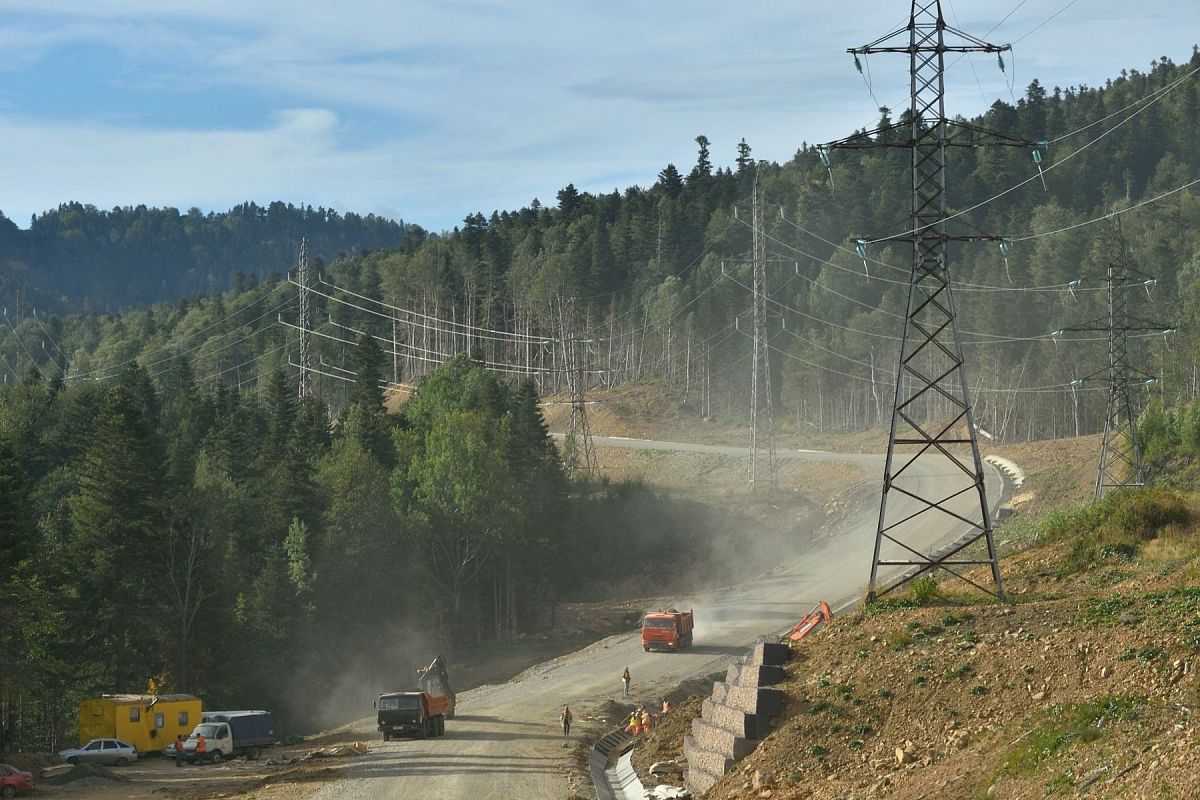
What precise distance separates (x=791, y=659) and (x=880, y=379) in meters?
126

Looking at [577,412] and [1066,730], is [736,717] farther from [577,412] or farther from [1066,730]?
[577,412]

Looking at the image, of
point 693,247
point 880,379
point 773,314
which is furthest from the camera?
point 693,247

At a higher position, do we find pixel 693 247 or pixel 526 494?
pixel 693 247

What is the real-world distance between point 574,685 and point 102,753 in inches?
726

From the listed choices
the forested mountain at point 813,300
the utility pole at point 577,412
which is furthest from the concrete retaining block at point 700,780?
the forested mountain at point 813,300

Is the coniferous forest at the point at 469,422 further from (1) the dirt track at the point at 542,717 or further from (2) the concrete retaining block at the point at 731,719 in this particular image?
(2) the concrete retaining block at the point at 731,719

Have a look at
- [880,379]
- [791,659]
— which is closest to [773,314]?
[880,379]

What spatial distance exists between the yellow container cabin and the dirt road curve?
7377 millimetres

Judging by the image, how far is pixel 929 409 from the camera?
466 ft

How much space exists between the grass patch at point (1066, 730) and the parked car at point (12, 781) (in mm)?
30159

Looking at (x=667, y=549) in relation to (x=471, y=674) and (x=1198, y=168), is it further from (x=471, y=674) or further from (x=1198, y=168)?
(x=1198, y=168)

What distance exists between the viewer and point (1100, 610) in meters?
26.2

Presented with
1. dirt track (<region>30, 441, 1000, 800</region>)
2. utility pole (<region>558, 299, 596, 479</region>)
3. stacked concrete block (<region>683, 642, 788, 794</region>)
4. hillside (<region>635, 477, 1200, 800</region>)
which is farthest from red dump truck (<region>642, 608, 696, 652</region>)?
utility pole (<region>558, 299, 596, 479</region>)

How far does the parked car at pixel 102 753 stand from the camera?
4553 cm
